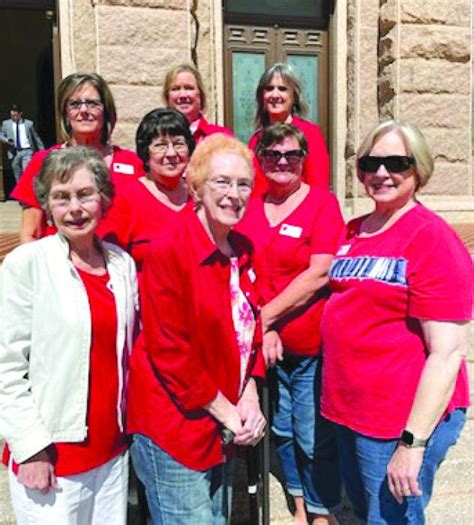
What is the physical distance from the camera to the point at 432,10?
6836 millimetres

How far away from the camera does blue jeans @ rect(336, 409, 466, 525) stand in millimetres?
2020

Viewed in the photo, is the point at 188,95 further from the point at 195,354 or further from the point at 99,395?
the point at 99,395

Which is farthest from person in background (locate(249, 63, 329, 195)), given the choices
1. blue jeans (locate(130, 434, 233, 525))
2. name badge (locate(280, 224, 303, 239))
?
blue jeans (locate(130, 434, 233, 525))

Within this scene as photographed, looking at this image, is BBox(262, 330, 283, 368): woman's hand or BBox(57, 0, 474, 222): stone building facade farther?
BBox(57, 0, 474, 222): stone building facade

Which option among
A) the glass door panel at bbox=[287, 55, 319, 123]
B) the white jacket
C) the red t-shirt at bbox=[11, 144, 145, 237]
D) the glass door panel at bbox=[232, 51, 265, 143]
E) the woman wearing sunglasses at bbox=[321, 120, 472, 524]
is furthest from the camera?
the glass door panel at bbox=[287, 55, 319, 123]

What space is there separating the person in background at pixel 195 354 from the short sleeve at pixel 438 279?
Result: 1.90ft

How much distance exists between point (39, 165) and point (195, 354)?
1.27 m

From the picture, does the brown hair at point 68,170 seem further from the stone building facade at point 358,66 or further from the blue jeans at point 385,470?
the stone building facade at point 358,66

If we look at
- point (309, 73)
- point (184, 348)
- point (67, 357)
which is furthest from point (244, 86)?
point (67, 357)

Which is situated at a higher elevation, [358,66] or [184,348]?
[358,66]

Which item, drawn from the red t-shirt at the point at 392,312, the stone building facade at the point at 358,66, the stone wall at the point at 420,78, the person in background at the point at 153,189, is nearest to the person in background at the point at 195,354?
the red t-shirt at the point at 392,312

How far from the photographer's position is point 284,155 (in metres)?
2.67

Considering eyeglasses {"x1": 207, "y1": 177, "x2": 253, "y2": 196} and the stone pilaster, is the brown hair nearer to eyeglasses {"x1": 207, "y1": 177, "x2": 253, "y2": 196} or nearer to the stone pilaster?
eyeglasses {"x1": 207, "y1": 177, "x2": 253, "y2": 196}

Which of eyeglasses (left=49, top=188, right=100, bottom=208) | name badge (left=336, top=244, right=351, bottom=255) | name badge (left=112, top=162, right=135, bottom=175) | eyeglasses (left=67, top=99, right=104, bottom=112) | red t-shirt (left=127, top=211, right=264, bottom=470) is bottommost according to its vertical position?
red t-shirt (left=127, top=211, right=264, bottom=470)
